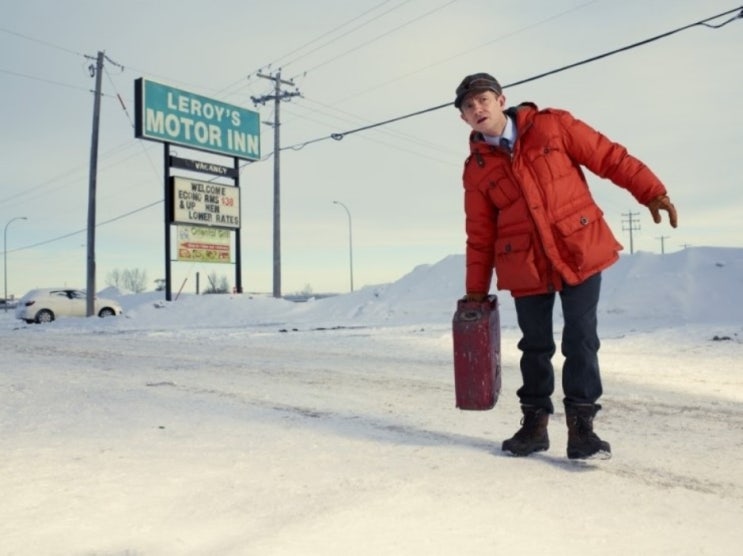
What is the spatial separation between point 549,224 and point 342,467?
1.40 meters

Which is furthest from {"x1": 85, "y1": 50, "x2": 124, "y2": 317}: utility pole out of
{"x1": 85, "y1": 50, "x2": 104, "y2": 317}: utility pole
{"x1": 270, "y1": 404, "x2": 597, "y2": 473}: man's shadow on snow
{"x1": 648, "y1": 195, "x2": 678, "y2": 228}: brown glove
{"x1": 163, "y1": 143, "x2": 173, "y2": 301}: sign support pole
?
{"x1": 648, "y1": 195, "x2": 678, "y2": 228}: brown glove

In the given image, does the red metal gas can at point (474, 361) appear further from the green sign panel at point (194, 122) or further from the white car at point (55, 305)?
the white car at point (55, 305)

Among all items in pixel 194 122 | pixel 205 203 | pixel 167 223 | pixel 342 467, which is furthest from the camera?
pixel 194 122

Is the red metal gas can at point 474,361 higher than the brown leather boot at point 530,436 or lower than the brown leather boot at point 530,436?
higher

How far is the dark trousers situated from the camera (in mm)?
2998

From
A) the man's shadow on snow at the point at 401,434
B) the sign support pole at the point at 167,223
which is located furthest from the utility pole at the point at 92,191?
the man's shadow on snow at the point at 401,434

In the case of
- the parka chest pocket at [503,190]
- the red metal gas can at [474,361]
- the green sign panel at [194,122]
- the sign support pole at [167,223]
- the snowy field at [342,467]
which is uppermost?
the green sign panel at [194,122]

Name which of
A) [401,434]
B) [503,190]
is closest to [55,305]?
[401,434]

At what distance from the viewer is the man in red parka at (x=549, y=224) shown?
2957 mm

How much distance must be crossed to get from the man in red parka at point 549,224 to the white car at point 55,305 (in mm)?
23652

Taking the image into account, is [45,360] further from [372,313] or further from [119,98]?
[119,98]

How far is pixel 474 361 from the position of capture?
3.11 m

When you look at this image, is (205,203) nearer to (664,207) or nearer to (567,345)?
(567,345)

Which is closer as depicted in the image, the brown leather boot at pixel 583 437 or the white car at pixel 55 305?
the brown leather boot at pixel 583 437
